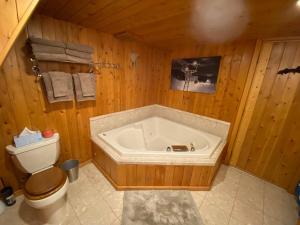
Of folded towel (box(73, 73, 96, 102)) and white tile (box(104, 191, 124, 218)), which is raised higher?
folded towel (box(73, 73, 96, 102))

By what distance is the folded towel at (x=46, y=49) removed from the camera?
4.34ft

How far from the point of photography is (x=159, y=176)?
169cm

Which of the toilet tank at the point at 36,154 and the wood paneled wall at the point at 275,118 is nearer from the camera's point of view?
the toilet tank at the point at 36,154

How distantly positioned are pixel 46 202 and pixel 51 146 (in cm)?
58

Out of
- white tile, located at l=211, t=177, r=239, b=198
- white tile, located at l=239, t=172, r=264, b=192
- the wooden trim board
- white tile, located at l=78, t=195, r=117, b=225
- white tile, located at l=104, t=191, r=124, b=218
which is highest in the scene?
the wooden trim board

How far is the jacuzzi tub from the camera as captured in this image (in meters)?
1.73

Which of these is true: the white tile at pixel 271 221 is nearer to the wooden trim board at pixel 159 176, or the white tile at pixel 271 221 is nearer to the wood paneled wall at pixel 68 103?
the wooden trim board at pixel 159 176

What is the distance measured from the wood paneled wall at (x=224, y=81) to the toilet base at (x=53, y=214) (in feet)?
7.38

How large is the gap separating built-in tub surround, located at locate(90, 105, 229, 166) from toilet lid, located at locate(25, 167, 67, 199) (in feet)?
1.84

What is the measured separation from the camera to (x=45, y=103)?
5.18 feet

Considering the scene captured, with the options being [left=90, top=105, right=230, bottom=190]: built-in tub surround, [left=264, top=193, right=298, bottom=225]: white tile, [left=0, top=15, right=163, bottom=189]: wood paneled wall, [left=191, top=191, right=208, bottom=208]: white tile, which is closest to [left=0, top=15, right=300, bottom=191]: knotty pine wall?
[left=0, top=15, right=163, bottom=189]: wood paneled wall

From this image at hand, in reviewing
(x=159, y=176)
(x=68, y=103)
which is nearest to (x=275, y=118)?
(x=159, y=176)

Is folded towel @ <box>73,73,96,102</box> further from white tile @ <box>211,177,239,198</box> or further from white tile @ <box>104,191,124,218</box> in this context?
white tile @ <box>211,177,239,198</box>

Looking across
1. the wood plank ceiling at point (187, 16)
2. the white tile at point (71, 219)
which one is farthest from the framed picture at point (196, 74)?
the white tile at point (71, 219)
